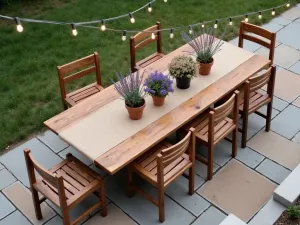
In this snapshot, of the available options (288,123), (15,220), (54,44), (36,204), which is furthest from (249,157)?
(54,44)

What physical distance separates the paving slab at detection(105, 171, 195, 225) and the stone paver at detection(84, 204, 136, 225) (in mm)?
51

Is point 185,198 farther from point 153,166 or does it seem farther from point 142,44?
point 142,44

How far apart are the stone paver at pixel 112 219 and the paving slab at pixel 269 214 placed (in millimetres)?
1131

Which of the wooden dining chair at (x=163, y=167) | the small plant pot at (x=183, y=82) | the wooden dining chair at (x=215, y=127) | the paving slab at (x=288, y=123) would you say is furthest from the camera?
the paving slab at (x=288, y=123)

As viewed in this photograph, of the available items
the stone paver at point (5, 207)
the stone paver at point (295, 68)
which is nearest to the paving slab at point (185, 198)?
the stone paver at point (5, 207)

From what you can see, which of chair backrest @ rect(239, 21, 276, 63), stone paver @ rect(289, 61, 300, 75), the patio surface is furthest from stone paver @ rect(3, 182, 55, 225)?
stone paver @ rect(289, 61, 300, 75)

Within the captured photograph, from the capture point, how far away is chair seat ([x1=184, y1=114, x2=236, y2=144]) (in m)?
4.95

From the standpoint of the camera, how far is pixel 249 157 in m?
5.32

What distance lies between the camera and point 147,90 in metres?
4.57

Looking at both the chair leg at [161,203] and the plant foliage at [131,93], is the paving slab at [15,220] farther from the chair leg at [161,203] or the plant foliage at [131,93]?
the plant foliage at [131,93]

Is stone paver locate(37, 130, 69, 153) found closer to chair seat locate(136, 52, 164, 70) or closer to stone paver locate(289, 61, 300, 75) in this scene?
chair seat locate(136, 52, 164, 70)

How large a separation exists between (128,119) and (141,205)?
2.79 feet

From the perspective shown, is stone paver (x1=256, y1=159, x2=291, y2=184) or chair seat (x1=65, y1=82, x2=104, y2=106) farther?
chair seat (x1=65, y1=82, x2=104, y2=106)

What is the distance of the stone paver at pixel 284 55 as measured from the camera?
688 centimetres
